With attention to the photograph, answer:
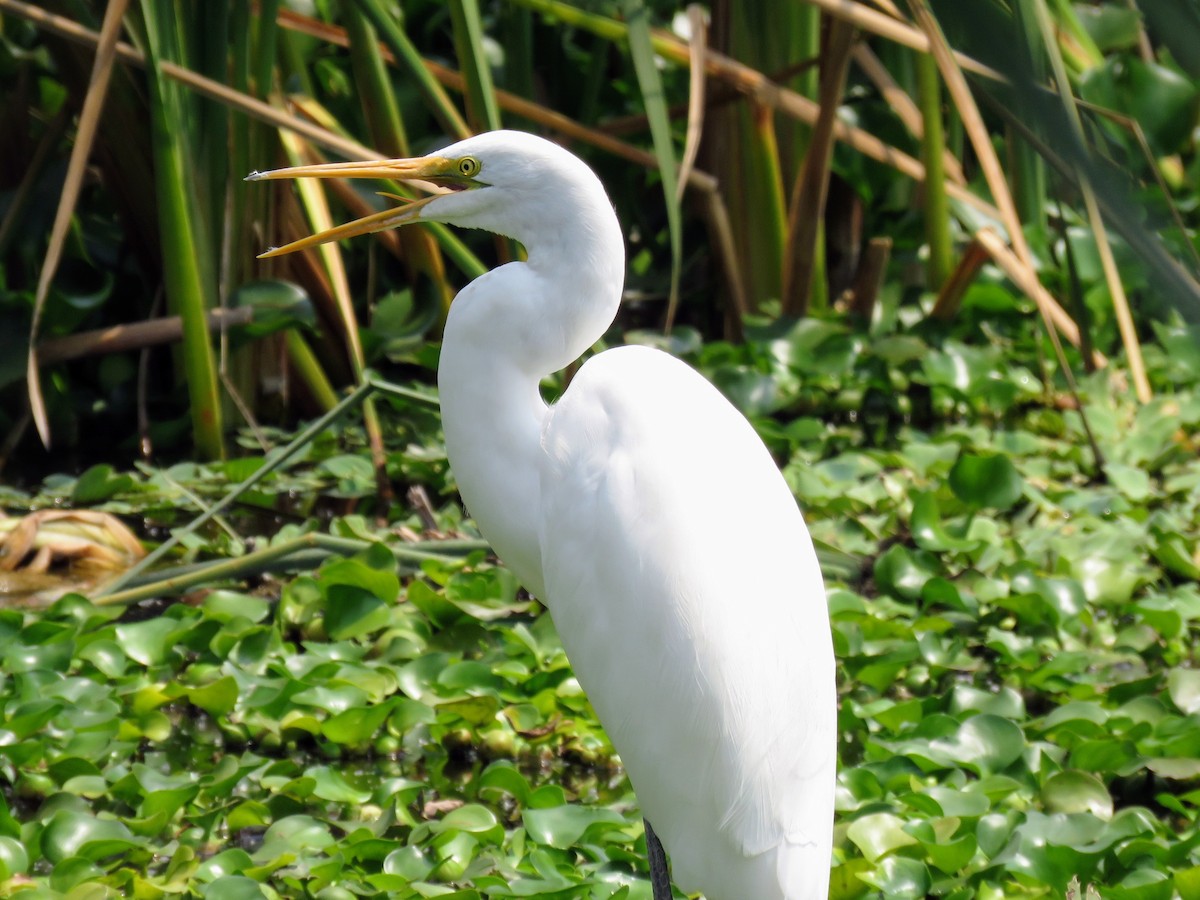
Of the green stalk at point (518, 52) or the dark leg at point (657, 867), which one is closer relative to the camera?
the dark leg at point (657, 867)

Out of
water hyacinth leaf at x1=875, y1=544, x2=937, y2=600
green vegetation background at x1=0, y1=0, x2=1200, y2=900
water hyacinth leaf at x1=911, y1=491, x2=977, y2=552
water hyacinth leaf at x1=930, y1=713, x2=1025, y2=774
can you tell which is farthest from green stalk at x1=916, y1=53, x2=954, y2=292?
water hyacinth leaf at x1=930, y1=713, x2=1025, y2=774

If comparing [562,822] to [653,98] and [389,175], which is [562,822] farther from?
[653,98]

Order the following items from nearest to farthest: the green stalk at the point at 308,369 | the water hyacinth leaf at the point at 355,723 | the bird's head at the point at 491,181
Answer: the bird's head at the point at 491,181 → the water hyacinth leaf at the point at 355,723 → the green stalk at the point at 308,369

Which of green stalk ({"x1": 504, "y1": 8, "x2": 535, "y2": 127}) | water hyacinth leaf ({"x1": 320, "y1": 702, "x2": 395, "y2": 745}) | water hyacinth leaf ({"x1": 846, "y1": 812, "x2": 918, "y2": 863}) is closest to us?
water hyacinth leaf ({"x1": 846, "y1": 812, "x2": 918, "y2": 863})

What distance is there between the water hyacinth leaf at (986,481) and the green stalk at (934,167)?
95 cm

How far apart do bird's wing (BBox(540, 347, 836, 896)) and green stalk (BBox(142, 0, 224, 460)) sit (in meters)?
1.33

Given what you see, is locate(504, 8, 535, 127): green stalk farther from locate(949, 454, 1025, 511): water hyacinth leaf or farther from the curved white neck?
the curved white neck

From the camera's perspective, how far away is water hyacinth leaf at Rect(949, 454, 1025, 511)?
2.57m

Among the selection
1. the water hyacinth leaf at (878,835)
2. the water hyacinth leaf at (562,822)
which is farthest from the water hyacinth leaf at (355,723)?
the water hyacinth leaf at (878,835)

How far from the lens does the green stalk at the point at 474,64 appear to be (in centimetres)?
241

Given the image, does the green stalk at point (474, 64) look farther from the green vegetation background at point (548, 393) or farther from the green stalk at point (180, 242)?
the green stalk at point (180, 242)

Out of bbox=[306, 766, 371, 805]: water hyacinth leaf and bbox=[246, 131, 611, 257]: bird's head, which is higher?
bbox=[246, 131, 611, 257]: bird's head

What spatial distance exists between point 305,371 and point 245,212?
1.22 ft

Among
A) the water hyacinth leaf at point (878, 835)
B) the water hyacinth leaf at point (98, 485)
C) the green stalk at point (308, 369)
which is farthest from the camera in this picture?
the green stalk at point (308, 369)
